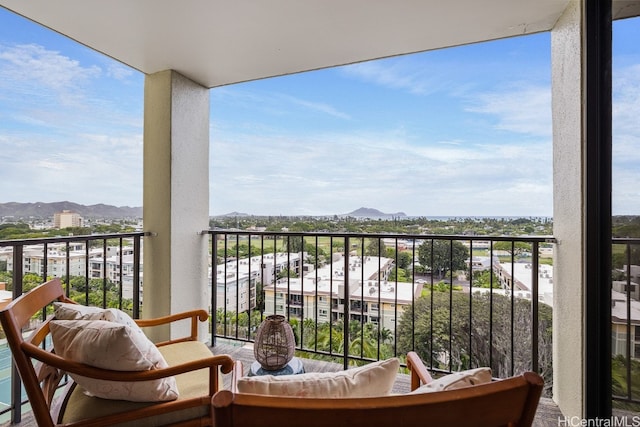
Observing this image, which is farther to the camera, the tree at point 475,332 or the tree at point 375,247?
the tree at point 375,247

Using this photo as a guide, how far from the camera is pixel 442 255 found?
8.05 feet

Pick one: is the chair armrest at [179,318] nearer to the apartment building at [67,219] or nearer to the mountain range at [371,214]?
the apartment building at [67,219]

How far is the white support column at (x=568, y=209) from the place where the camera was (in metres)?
1.73

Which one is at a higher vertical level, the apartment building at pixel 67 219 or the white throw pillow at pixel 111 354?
the apartment building at pixel 67 219

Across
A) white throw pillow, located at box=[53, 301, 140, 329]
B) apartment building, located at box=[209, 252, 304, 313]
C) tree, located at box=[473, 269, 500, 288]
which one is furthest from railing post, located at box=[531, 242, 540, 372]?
white throw pillow, located at box=[53, 301, 140, 329]

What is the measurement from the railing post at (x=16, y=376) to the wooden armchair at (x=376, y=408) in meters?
1.97

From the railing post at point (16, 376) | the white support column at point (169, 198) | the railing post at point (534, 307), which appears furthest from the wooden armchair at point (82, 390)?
the railing post at point (534, 307)

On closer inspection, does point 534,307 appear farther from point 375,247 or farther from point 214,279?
point 214,279

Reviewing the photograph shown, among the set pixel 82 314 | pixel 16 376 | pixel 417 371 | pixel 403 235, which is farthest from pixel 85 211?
pixel 417 371

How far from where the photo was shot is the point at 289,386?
77cm

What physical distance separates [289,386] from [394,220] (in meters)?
2.06

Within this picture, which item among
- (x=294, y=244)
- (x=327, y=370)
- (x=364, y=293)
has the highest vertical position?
(x=294, y=244)

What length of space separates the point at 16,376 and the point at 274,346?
1.50m

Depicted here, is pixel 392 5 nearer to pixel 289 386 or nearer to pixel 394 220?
pixel 394 220
